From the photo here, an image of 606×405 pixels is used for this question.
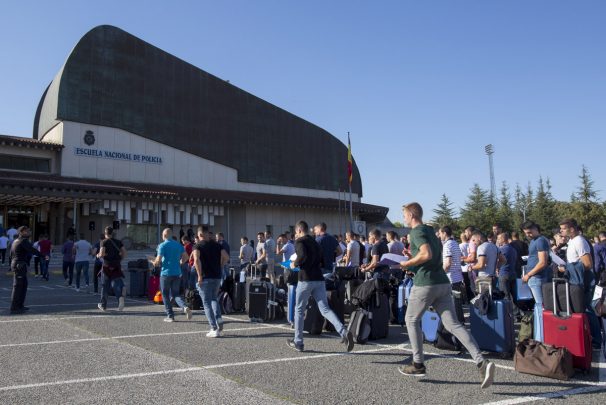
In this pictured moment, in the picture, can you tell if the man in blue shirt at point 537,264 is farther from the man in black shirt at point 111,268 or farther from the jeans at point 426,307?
the man in black shirt at point 111,268

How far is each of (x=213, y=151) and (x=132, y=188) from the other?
9.37m

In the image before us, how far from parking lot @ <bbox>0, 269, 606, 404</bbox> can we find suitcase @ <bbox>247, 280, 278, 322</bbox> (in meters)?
0.71

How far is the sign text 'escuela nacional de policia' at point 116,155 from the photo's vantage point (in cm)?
3306

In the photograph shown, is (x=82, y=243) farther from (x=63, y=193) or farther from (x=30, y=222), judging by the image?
(x=30, y=222)

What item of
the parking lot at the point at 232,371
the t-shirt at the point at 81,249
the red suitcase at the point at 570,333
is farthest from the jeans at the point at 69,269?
the red suitcase at the point at 570,333

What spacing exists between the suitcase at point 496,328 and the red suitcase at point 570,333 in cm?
56

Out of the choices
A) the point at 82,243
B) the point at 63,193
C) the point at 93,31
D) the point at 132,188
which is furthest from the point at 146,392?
the point at 93,31

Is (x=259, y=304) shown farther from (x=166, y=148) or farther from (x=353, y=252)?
(x=166, y=148)

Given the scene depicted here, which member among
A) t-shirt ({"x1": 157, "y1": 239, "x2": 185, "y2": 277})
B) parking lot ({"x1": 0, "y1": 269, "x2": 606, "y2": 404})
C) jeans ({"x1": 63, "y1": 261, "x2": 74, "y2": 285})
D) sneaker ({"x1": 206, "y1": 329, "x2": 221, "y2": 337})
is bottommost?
parking lot ({"x1": 0, "y1": 269, "x2": 606, "y2": 404})

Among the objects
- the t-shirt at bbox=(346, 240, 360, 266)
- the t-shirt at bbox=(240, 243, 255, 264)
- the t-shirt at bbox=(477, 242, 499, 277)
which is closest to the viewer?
the t-shirt at bbox=(477, 242, 499, 277)

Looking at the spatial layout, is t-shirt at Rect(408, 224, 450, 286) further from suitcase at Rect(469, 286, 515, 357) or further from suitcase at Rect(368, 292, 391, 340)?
suitcase at Rect(368, 292, 391, 340)

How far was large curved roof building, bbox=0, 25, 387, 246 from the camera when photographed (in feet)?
107

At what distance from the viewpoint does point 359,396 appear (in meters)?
5.12

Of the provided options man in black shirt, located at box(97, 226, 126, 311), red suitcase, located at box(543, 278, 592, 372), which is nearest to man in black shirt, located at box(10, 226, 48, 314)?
man in black shirt, located at box(97, 226, 126, 311)
